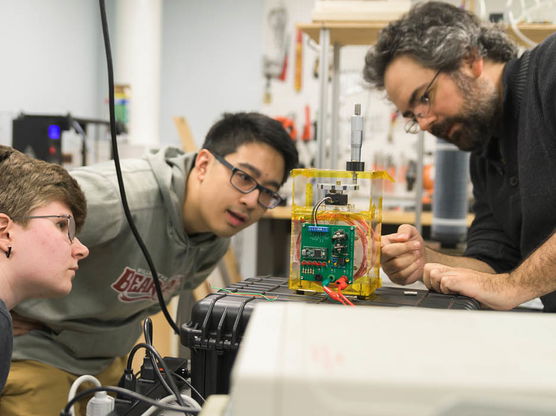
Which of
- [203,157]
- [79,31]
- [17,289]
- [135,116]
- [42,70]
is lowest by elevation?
[17,289]

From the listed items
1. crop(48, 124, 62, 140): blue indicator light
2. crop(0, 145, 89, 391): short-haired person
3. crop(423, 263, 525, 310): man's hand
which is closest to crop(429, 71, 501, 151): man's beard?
crop(423, 263, 525, 310): man's hand

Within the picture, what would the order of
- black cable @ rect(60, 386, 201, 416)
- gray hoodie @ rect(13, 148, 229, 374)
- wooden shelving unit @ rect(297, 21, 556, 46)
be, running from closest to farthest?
black cable @ rect(60, 386, 201, 416)
gray hoodie @ rect(13, 148, 229, 374)
wooden shelving unit @ rect(297, 21, 556, 46)

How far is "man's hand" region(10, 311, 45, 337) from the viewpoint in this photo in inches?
54.2

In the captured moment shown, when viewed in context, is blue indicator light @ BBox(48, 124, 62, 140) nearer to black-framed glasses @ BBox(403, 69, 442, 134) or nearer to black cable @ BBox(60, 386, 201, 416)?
black-framed glasses @ BBox(403, 69, 442, 134)

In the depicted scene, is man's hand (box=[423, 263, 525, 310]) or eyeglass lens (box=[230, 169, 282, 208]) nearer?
man's hand (box=[423, 263, 525, 310])

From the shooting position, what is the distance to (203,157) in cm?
159

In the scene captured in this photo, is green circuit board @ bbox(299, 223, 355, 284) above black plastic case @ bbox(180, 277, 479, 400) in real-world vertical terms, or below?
above

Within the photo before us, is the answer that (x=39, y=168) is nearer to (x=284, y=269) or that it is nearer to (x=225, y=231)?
(x=225, y=231)

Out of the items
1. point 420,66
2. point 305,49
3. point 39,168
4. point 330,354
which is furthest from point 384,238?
point 305,49

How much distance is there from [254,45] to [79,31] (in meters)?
1.19

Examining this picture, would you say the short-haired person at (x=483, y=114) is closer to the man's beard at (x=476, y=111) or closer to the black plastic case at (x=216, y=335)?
the man's beard at (x=476, y=111)

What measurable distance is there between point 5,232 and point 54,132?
1721mm

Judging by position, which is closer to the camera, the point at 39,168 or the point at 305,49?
the point at 39,168

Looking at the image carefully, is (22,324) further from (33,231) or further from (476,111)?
(476,111)
